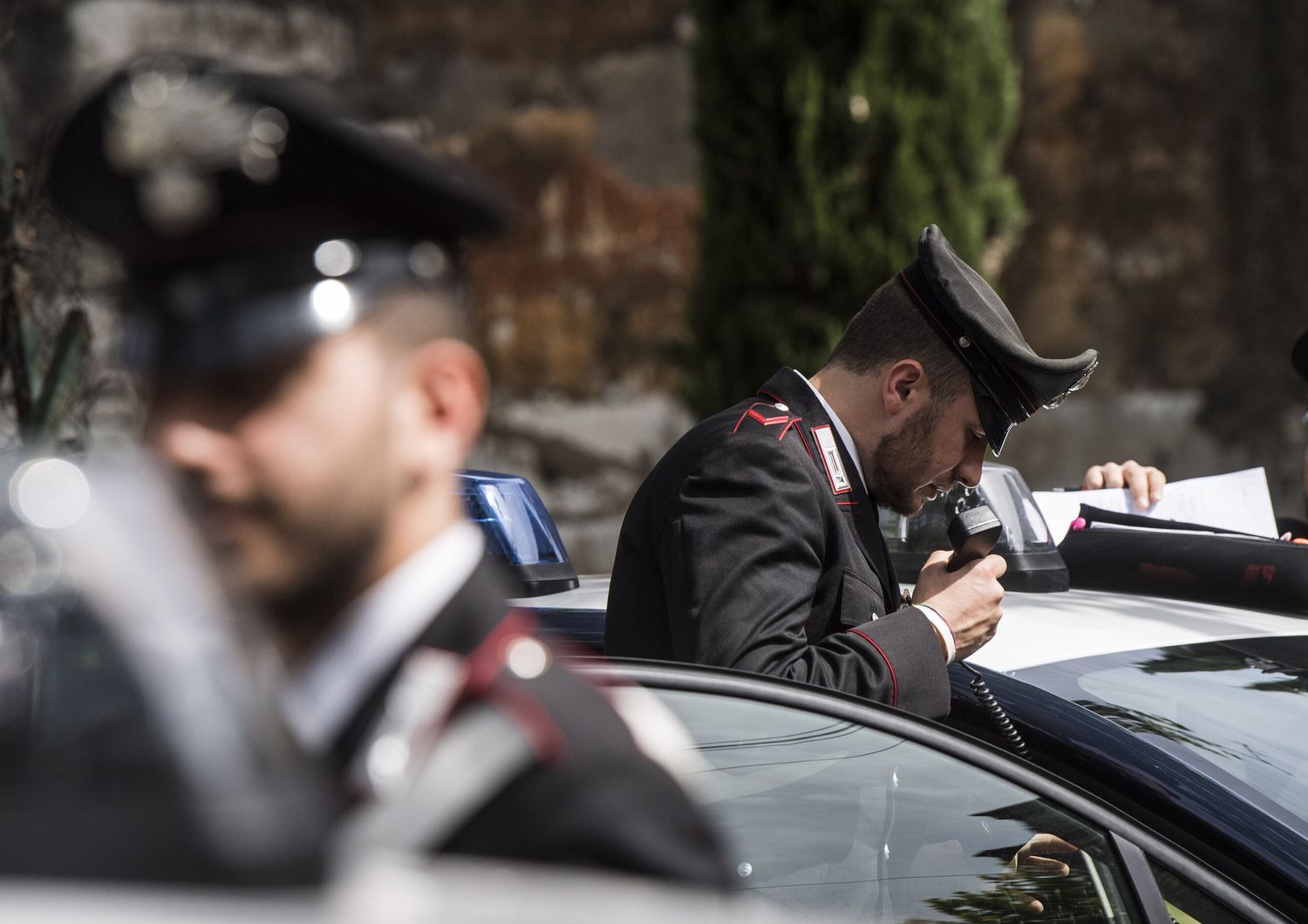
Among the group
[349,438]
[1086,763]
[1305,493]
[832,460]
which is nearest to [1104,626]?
[1086,763]

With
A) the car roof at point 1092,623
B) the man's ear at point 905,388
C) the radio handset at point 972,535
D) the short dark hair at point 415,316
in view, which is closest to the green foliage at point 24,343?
the car roof at point 1092,623

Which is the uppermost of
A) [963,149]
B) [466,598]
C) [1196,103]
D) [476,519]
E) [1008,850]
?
[1196,103]

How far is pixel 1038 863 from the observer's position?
1.68 metres

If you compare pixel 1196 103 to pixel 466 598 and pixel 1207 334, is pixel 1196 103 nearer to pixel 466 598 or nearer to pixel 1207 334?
pixel 1207 334

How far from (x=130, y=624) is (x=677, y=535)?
1.31 metres

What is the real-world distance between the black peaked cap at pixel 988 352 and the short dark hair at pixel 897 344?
17 millimetres

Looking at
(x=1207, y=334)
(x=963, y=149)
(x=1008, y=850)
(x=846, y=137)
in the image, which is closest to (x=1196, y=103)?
(x=1207, y=334)

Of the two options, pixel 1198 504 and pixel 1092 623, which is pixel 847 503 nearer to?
pixel 1092 623

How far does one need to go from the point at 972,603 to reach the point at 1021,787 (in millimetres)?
503

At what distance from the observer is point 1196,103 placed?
325 inches

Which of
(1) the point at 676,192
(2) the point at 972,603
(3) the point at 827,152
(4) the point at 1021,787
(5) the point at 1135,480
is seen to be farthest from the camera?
(1) the point at 676,192

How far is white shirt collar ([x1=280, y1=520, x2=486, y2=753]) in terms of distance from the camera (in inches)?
34.1

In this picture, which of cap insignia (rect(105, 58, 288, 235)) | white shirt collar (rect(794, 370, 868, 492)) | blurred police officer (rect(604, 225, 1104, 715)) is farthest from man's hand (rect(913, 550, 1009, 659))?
cap insignia (rect(105, 58, 288, 235))

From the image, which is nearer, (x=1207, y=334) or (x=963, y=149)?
(x=963, y=149)
